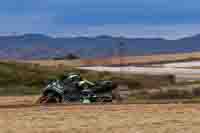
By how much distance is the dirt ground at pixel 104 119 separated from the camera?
78.5 feet

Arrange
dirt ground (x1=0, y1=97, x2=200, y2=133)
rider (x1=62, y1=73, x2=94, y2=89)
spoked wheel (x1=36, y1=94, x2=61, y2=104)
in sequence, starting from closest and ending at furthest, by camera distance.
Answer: dirt ground (x1=0, y1=97, x2=200, y2=133) < spoked wheel (x1=36, y1=94, x2=61, y2=104) < rider (x1=62, y1=73, x2=94, y2=89)

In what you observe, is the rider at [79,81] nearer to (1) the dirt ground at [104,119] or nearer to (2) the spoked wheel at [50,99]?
(2) the spoked wheel at [50,99]

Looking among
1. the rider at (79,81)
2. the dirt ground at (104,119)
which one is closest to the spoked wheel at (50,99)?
the rider at (79,81)

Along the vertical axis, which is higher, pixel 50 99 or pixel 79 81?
pixel 79 81

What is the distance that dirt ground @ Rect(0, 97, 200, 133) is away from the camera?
23.9 m

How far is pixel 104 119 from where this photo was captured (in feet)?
88.9

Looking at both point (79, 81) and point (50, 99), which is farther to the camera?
point (79, 81)

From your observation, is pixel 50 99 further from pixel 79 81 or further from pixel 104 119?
pixel 104 119

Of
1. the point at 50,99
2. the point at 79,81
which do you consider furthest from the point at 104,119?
the point at 79,81

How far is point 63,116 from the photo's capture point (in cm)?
2877

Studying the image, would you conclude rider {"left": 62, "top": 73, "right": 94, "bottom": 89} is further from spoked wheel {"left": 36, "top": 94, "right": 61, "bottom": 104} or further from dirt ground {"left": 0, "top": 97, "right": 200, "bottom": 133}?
dirt ground {"left": 0, "top": 97, "right": 200, "bottom": 133}

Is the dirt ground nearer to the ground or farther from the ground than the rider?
nearer to the ground

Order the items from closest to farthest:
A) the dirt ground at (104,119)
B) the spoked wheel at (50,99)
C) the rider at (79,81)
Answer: the dirt ground at (104,119) < the spoked wheel at (50,99) < the rider at (79,81)

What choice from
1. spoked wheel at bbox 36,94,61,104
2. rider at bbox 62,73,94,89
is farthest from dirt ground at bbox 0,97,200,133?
rider at bbox 62,73,94,89
